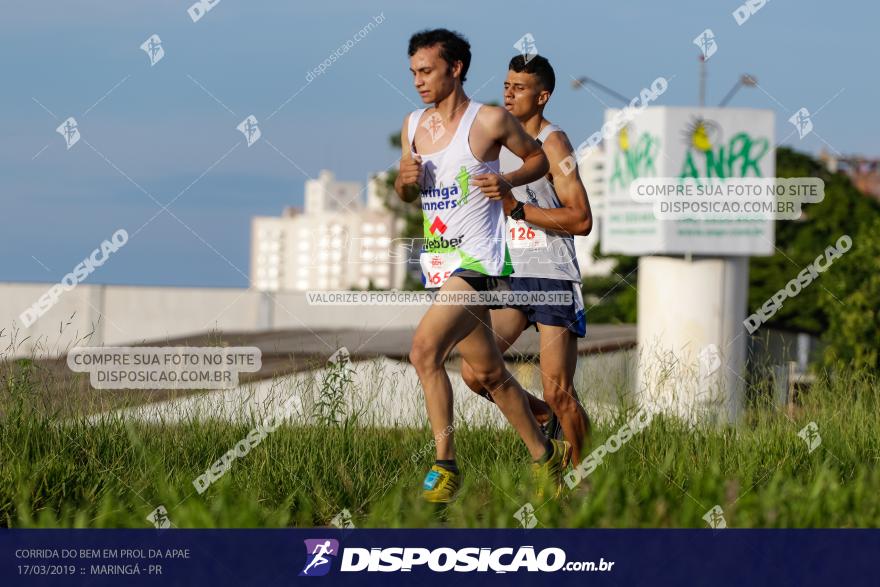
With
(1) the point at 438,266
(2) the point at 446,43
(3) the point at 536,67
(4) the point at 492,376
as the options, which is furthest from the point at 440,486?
(3) the point at 536,67

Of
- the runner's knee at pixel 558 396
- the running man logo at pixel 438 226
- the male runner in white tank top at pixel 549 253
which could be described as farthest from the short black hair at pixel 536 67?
the runner's knee at pixel 558 396

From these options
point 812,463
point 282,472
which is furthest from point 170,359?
point 812,463

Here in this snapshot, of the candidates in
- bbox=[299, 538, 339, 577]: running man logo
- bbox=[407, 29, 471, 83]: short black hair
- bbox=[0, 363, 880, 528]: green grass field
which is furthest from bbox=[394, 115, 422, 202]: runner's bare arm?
bbox=[299, 538, 339, 577]: running man logo

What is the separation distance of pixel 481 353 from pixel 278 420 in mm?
1475

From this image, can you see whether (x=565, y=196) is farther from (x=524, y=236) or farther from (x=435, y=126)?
(x=435, y=126)

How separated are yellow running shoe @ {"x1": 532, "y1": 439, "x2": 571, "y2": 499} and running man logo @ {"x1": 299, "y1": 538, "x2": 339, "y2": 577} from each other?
122cm

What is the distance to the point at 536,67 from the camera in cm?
694

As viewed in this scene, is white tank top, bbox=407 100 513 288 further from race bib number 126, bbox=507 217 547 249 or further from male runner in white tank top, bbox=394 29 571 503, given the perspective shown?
race bib number 126, bbox=507 217 547 249

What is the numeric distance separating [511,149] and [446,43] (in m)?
0.59

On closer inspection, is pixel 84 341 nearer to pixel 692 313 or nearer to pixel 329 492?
pixel 329 492

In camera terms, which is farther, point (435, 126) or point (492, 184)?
point (435, 126)

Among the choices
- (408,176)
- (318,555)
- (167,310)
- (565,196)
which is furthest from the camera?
(167,310)

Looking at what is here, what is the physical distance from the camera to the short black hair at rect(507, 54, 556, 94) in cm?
694

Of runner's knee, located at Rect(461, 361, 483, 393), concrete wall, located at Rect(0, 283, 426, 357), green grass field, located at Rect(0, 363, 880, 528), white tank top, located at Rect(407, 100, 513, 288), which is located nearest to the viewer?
green grass field, located at Rect(0, 363, 880, 528)
